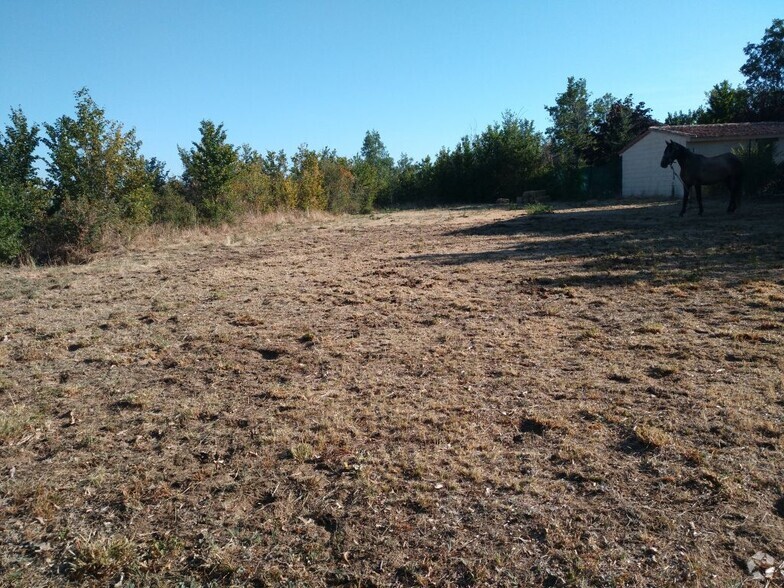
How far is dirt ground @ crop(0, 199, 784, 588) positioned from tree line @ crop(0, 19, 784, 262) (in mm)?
6567

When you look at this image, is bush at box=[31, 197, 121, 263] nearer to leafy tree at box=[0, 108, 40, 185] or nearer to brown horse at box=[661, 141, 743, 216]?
leafy tree at box=[0, 108, 40, 185]

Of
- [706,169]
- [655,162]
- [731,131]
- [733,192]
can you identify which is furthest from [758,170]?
[655,162]

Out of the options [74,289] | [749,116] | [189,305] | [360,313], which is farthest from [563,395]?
[749,116]

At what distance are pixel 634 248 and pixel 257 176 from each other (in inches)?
667

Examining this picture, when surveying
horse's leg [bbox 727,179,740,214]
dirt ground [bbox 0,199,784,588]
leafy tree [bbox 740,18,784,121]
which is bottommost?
dirt ground [bbox 0,199,784,588]

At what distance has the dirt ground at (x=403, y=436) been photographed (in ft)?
8.34

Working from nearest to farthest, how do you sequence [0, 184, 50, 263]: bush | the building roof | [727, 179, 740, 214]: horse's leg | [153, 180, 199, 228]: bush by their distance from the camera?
1. [0, 184, 50, 263]: bush
2. [727, 179, 740, 214]: horse's leg
3. [153, 180, 199, 228]: bush
4. the building roof

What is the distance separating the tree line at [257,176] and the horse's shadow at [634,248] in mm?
8871

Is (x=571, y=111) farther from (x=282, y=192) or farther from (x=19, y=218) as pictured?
(x=19, y=218)

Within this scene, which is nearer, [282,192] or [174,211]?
[174,211]

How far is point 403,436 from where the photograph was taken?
12.0 ft

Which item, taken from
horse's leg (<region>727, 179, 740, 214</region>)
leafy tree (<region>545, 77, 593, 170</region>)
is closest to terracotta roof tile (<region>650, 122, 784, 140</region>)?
horse's leg (<region>727, 179, 740, 214</region>)

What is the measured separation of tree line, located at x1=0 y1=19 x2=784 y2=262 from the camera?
13516 mm

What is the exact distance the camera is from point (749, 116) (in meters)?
31.2
